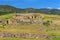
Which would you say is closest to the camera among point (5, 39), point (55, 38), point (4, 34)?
point (5, 39)

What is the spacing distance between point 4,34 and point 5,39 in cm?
598

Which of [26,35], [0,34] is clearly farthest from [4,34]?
[26,35]

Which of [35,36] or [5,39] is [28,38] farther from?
[5,39]

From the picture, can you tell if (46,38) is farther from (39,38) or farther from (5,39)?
(5,39)

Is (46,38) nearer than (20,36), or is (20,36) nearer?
(46,38)

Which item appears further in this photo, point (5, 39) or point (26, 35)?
point (26, 35)

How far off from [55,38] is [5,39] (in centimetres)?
934

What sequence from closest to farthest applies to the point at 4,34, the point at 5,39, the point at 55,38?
the point at 5,39 < the point at 55,38 < the point at 4,34

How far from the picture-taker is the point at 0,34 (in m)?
47.9

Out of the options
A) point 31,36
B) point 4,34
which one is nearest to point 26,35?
point 31,36

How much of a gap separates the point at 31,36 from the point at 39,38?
253 cm

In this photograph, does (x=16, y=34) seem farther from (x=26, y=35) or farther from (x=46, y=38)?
(x=46, y=38)

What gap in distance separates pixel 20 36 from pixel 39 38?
14.7ft

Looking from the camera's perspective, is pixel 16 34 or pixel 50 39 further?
pixel 16 34
